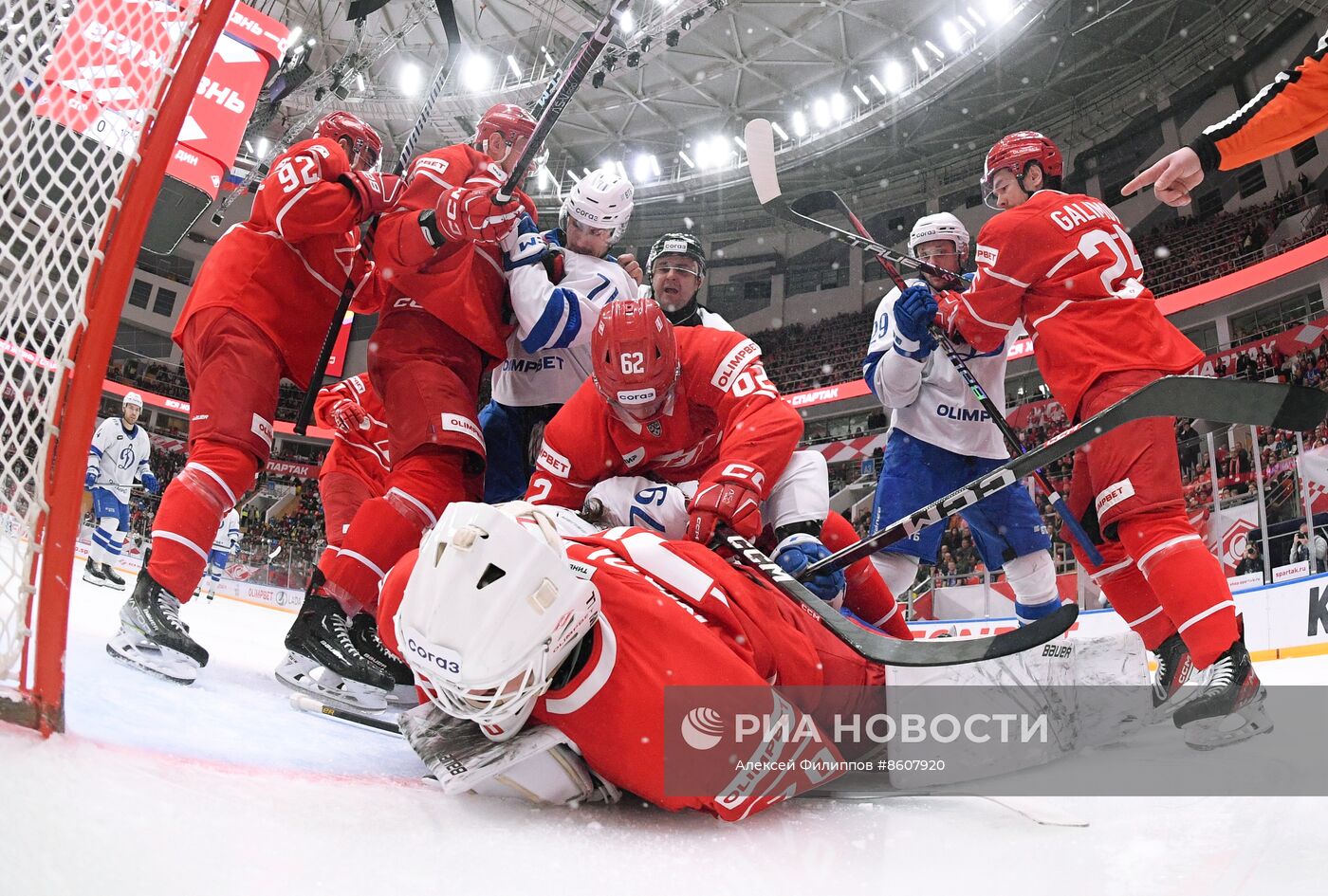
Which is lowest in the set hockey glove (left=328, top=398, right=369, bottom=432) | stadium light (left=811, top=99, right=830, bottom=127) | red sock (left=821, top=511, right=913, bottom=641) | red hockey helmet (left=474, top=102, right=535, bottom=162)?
hockey glove (left=328, top=398, right=369, bottom=432)

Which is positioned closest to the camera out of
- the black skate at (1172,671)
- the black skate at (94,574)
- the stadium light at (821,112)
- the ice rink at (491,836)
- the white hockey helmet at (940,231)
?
the ice rink at (491,836)

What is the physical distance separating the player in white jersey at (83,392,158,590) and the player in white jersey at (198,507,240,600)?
60.4 inches

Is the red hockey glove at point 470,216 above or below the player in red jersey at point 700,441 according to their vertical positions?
above

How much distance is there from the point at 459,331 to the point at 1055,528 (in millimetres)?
6894

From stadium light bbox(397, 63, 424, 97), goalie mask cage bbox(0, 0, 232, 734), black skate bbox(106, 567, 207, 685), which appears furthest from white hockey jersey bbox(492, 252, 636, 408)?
stadium light bbox(397, 63, 424, 97)

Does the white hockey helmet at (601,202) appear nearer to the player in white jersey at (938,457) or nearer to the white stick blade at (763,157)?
the white stick blade at (763,157)

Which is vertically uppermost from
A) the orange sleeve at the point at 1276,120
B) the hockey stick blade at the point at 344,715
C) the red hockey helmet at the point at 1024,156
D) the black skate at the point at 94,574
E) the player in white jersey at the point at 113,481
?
the red hockey helmet at the point at 1024,156

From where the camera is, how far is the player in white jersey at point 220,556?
8.14 metres

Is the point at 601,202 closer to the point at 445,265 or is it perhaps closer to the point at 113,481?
the point at 445,265

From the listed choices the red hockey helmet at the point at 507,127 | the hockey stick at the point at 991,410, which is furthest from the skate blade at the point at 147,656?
the hockey stick at the point at 991,410

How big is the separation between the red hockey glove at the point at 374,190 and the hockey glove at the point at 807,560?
152 cm

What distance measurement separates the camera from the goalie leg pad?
2100 mm

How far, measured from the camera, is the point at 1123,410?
5.77 ft

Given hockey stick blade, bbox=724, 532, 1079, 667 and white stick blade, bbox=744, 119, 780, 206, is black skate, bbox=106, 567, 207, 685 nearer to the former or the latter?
hockey stick blade, bbox=724, 532, 1079, 667
